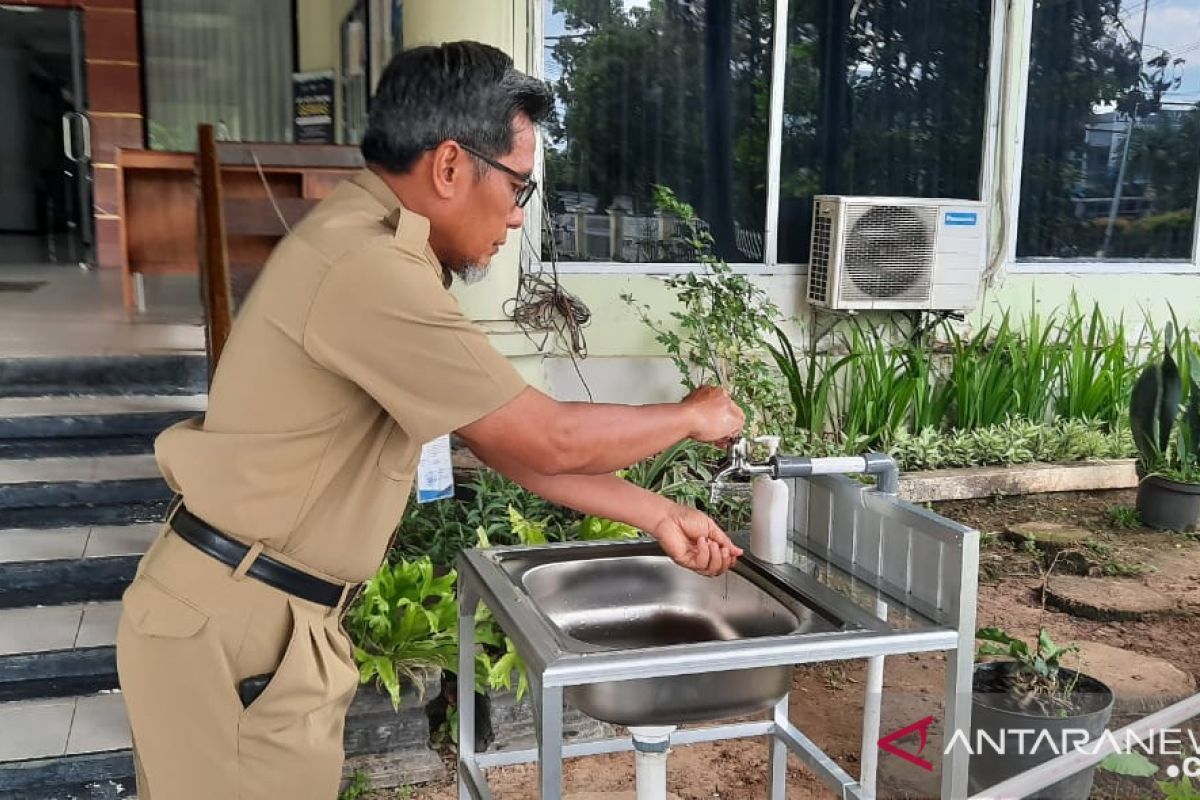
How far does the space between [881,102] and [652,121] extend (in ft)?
4.34

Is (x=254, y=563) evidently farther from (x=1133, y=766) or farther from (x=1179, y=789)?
(x=1133, y=766)

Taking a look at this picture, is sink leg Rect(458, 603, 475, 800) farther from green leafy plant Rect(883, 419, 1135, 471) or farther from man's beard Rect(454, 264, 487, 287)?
green leafy plant Rect(883, 419, 1135, 471)

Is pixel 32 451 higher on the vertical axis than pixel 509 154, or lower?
lower

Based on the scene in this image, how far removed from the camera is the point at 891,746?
3.15 meters

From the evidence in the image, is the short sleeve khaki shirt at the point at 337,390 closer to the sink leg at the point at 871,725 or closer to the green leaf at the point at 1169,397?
the sink leg at the point at 871,725

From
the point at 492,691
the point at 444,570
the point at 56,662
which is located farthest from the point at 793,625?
the point at 56,662

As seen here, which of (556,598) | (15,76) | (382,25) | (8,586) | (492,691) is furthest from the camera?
(15,76)

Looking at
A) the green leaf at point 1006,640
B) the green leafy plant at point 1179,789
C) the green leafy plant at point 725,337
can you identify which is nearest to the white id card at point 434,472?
the green leaf at point 1006,640

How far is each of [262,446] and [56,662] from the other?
2117 mm

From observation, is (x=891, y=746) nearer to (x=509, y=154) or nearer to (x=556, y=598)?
(x=556, y=598)

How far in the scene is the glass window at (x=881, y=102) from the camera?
5664 millimetres

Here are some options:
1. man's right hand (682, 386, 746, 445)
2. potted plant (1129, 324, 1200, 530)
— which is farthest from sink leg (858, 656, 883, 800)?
potted plant (1129, 324, 1200, 530)

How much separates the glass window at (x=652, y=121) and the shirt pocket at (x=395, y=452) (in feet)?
12.3

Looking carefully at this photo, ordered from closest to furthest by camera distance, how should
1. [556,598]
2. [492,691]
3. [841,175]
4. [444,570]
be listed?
1. [556,598]
2. [492,691]
3. [444,570]
4. [841,175]
